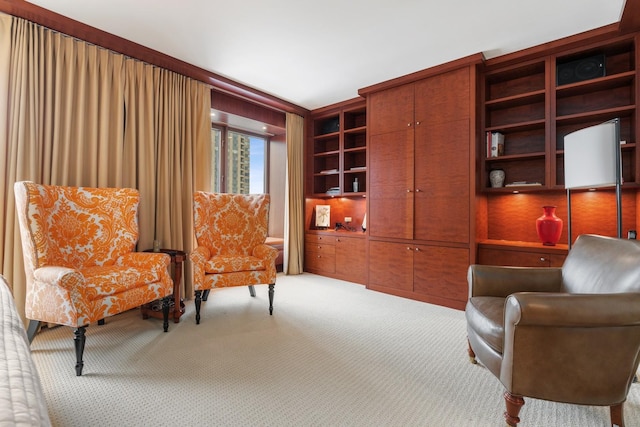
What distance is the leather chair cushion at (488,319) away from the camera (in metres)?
1.46

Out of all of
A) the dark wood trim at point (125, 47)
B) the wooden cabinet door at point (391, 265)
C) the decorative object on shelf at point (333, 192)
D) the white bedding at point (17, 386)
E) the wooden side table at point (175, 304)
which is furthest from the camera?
the decorative object on shelf at point (333, 192)

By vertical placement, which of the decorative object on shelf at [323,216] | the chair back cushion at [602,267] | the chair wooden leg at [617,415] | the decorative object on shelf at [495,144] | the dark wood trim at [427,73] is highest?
the dark wood trim at [427,73]

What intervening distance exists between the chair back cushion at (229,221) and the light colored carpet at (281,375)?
67 cm

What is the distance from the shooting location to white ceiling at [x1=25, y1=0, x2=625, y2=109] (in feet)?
7.61

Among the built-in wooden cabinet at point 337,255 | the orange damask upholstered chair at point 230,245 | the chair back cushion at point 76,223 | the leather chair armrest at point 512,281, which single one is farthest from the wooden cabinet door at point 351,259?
the chair back cushion at point 76,223

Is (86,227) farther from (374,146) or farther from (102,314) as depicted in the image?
(374,146)

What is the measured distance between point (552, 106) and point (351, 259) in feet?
A: 8.96

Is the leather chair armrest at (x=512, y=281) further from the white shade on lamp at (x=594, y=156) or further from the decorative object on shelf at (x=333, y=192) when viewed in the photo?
the decorative object on shelf at (x=333, y=192)

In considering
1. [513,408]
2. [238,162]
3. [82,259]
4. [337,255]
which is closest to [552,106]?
[513,408]

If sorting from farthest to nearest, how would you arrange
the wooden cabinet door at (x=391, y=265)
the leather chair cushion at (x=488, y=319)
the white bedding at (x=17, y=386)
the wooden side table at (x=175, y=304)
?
the wooden cabinet door at (x=391, y=265) < the wooden side table at (x=175, y=304) < the leather chair cushion at (x=488, y=319) < the white bedding at (x=17, y=386)

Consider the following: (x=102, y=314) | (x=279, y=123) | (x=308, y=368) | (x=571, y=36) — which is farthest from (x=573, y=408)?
(x=279, y=123)

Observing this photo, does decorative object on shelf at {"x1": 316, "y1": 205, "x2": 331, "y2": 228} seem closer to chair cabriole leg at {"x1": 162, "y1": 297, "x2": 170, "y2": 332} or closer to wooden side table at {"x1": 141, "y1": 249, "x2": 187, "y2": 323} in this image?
wooden side table at {"x1": 141, "y1": 249, "x2": 187, "y2": 323}

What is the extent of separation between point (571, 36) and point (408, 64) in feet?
4.50

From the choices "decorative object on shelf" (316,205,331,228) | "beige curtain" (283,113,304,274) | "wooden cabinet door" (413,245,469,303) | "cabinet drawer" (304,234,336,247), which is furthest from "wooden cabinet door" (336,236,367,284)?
"wooden cabinet door" (413,245,469,303)
